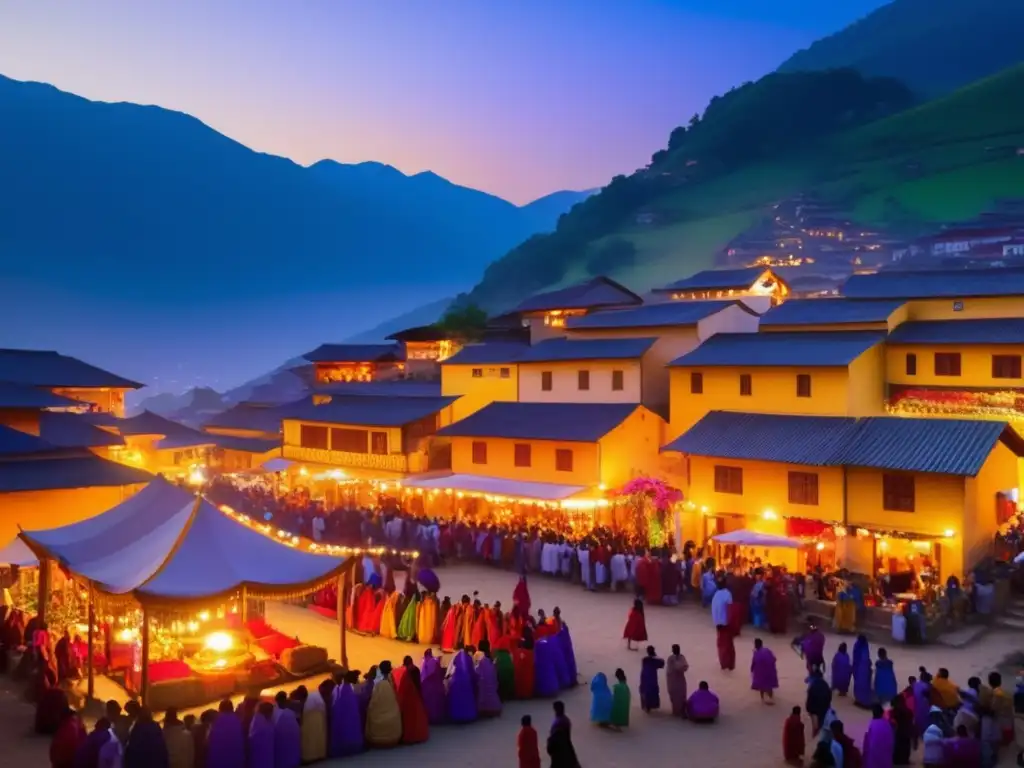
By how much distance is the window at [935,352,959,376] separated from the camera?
104 feet

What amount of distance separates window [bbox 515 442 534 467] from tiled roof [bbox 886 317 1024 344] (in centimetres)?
1385

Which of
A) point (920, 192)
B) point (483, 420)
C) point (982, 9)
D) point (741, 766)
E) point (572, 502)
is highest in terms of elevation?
point (982, 9)

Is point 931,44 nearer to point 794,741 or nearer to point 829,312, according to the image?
point 829,312

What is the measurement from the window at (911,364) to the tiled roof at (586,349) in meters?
9.43

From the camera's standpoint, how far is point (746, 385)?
2794cm

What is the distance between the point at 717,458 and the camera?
2548cm

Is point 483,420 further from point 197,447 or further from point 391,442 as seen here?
point 197,447

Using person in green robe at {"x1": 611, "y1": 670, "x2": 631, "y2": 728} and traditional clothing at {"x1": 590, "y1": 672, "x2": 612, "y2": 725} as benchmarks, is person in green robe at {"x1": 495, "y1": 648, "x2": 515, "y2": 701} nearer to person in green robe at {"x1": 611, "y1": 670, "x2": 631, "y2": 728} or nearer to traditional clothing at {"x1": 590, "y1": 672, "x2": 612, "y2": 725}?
traditional clothing at {"x1": 590, "y1": 672, "x2": 612, "y2": 725}

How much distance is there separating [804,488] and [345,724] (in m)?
15.6

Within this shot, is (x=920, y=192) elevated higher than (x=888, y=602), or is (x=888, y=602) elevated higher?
(x=920, y=192)

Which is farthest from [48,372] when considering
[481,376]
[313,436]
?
[481,376]

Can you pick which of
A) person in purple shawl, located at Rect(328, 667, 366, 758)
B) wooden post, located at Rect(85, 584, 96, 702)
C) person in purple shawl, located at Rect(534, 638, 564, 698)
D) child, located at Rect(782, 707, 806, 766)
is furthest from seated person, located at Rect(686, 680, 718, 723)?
wooden post, located at Rect(85, 584, 96, 702)

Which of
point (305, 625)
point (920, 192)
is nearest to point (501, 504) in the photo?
point (305, 625)

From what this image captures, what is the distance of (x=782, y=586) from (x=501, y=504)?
14.0 meters
